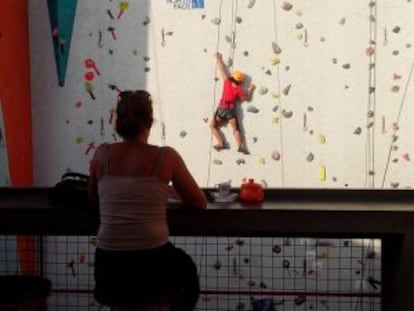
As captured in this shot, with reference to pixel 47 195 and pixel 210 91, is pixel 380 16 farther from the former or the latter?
pixel 47 195

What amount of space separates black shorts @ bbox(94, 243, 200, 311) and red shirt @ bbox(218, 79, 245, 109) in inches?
85.5

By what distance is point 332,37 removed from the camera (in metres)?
4.38

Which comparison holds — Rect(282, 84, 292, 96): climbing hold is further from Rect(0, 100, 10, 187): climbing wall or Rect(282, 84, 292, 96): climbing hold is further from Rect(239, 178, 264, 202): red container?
Rect(0, 100, 10, 187): climbing wall

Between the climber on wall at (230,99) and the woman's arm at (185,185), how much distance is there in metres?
1.96

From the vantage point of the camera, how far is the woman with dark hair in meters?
2.25

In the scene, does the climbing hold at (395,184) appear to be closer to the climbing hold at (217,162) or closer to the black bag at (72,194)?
the climbing hold at (217,162)

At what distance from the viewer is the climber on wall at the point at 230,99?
441 centimetres

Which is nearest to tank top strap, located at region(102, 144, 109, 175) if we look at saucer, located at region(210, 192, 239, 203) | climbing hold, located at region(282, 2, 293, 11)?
saucer, located at region(210, 192, 239, 203)

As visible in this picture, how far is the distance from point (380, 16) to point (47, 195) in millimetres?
2485

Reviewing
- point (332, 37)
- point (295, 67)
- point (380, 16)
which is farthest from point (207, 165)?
point (380, 16)

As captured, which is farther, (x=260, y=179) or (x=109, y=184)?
(x=260, y=179)

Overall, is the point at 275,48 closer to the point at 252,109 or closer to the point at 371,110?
the point at 252,109

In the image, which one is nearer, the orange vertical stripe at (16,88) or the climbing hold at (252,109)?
the orange vertical stripe at (16,88)

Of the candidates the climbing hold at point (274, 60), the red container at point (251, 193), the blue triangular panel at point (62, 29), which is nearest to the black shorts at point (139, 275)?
the red container at point (251, 193)
